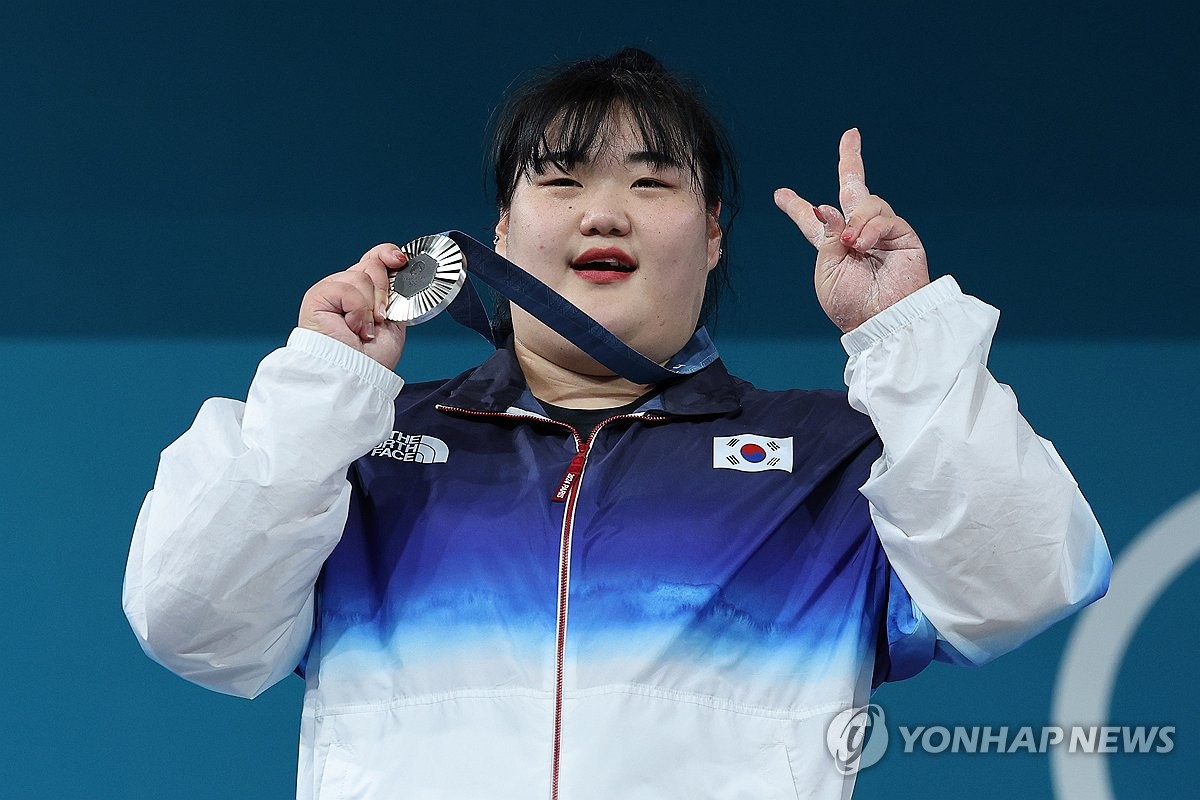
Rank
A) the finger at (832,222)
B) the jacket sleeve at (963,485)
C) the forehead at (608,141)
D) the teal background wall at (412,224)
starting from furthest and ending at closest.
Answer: the teal background wall at (412,224), the forehead at (608,141), the finger at (832,222), the jacket sleeve at (963,485)

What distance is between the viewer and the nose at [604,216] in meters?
1.40

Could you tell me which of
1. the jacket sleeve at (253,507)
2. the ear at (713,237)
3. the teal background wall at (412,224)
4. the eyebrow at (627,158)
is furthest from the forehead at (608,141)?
the teal background wall at (412,224)

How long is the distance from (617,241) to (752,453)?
0.23m

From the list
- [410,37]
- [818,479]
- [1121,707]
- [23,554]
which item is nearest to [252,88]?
[410,37]

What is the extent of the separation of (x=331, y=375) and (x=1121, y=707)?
104 cm

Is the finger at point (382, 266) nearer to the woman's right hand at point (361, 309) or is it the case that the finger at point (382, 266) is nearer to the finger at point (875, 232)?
the woman's right hand at point (361, 309)

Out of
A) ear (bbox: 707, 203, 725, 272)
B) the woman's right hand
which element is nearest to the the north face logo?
the woman's right hand

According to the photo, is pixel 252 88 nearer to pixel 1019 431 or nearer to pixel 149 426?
pixel 149 426

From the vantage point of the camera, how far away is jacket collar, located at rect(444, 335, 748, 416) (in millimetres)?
1397

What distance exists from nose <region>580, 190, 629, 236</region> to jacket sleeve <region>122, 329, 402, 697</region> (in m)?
0.25

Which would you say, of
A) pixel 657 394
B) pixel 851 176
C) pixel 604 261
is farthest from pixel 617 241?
pixel 851 176

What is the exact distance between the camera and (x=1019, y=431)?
116cm

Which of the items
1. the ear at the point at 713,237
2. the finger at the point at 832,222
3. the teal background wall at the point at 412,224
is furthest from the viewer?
the teal background wall at the point at 412,224

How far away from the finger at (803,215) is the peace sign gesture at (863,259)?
0.01 m
